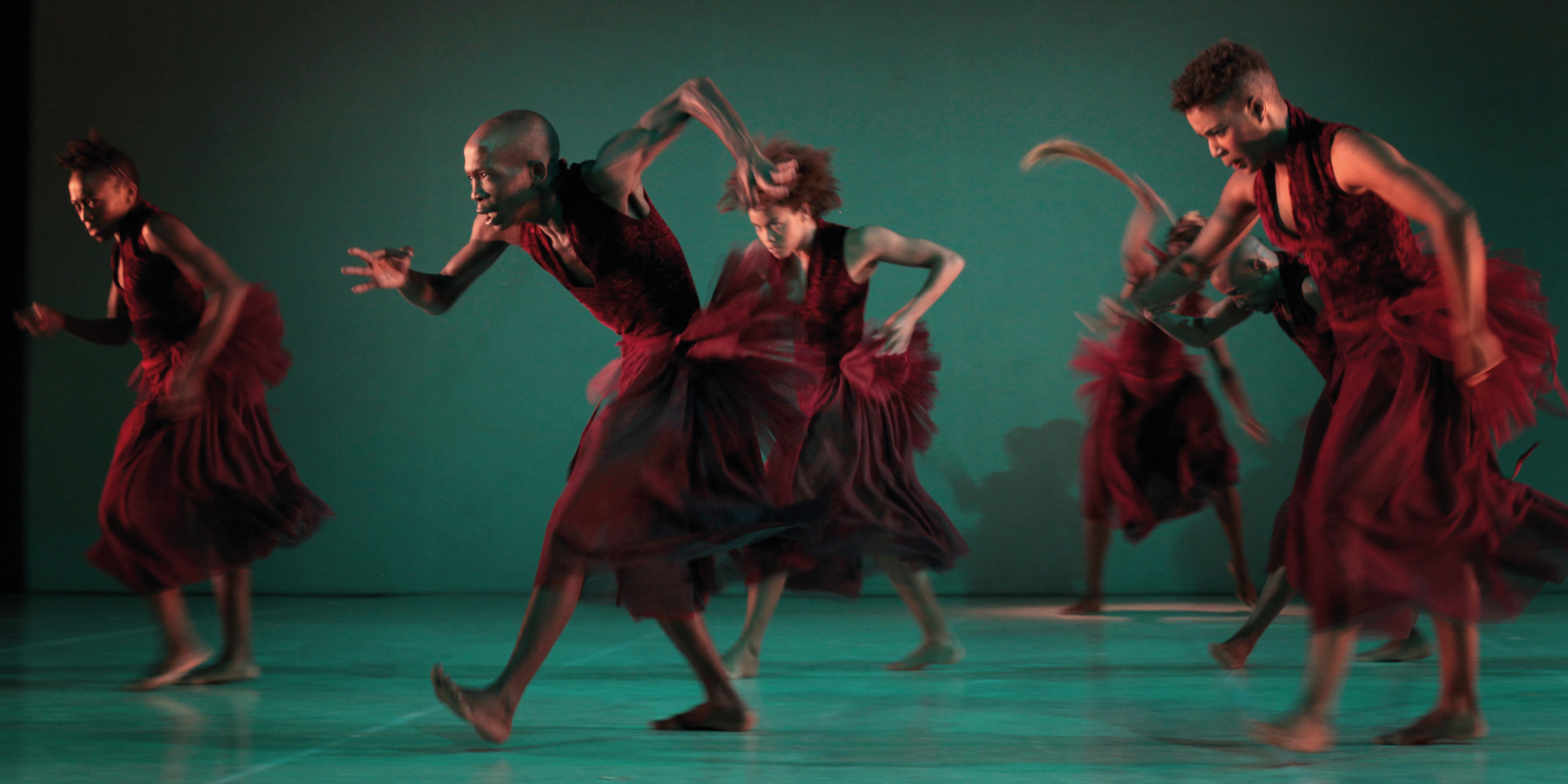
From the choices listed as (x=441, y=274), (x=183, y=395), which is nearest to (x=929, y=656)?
(x=441, y=274)

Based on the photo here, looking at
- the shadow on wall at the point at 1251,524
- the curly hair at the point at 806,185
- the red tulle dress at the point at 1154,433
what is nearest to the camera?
the curly hair at the point at 806,185

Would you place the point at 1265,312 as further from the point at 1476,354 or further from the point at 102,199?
the point at 102,199

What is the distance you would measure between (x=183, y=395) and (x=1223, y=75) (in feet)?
8.18

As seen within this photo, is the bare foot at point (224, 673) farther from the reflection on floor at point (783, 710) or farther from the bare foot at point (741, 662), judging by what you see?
the bare foot at point (741, 662)

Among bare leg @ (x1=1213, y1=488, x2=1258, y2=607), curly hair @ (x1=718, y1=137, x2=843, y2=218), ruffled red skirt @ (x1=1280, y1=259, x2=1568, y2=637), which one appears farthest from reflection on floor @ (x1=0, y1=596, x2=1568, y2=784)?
curly hair @ (x1=718, y1=137, x2=843, y2=218)

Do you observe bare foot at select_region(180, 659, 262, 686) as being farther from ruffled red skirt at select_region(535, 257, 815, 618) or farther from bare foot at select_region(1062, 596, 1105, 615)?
bare foot at select_region(1062, 596, 1105, 615)

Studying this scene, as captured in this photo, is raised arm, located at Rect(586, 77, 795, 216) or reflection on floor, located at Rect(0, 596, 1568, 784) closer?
reflection on floor, located at Rect(0, 596, 1568, 784)

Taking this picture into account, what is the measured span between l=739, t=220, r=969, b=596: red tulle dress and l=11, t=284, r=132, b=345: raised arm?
1.76 metres

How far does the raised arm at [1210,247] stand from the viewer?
2.52 metres

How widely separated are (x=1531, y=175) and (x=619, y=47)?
13.1ft

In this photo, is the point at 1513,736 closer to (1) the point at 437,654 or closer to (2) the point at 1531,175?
(1) the point at 437,654

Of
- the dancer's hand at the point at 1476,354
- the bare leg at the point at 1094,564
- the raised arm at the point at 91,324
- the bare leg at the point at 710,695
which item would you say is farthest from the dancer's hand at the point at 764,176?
the bare leg at the point at 1094,564

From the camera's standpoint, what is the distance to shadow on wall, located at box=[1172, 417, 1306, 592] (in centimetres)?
574

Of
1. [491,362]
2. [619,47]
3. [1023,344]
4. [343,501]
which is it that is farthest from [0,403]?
[1023,344]
